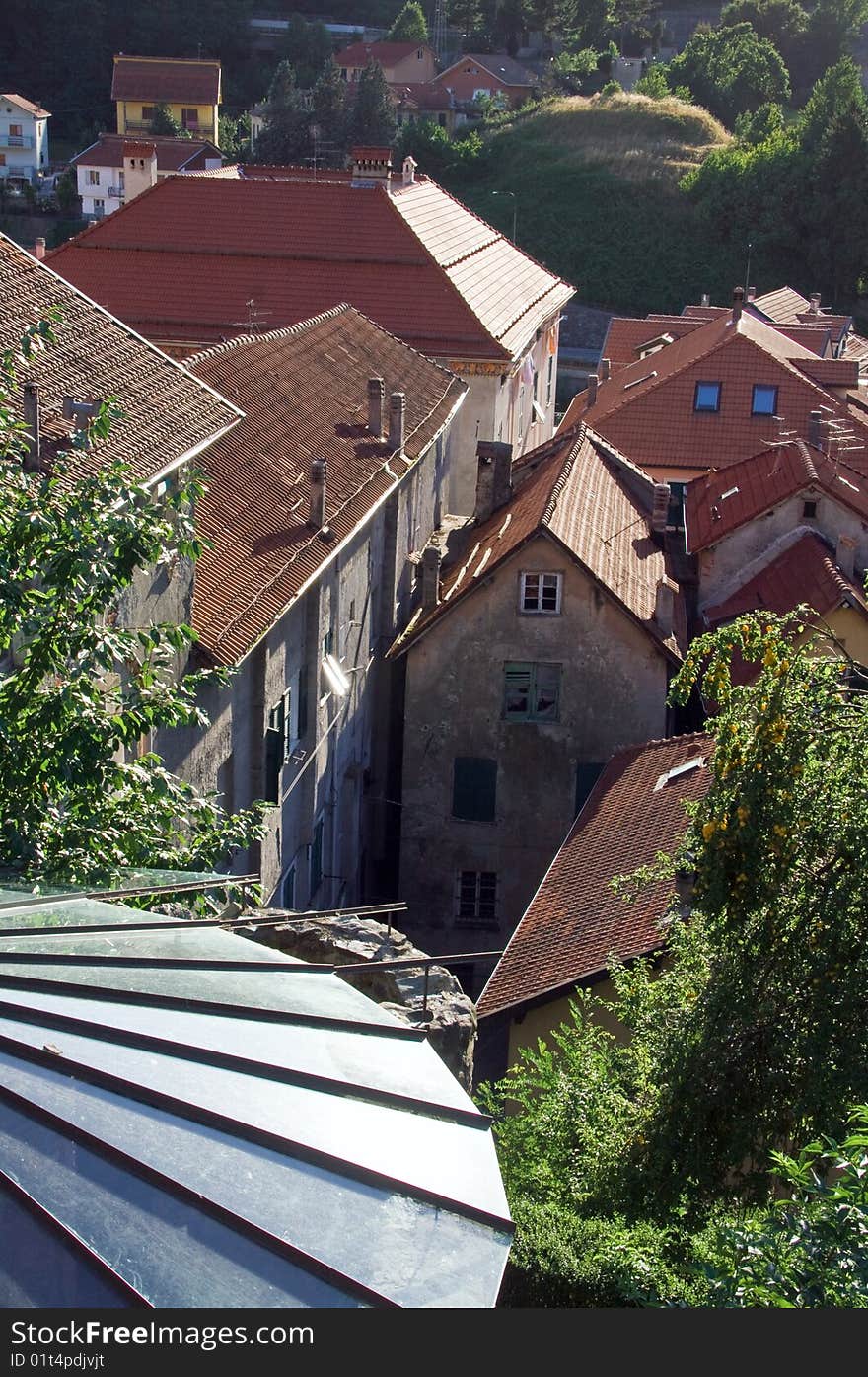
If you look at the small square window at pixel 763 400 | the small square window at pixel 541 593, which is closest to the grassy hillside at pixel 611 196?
the small square window at pixel 763 400

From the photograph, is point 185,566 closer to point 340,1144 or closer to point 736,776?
point 736,776

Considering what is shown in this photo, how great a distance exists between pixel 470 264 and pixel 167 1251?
1746 inches

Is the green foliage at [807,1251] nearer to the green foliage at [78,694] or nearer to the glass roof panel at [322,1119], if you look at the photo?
the glass roof panel at [322,1119]

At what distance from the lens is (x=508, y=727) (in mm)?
30250

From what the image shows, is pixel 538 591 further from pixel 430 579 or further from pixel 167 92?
pixel 167 92

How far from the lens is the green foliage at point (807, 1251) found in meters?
8.49

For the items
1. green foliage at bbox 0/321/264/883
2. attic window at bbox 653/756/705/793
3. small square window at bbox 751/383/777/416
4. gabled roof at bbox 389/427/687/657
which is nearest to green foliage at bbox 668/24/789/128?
small square window at bbox 751/383/777/416

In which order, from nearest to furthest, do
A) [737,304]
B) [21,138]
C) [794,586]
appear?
[794,586] < [737,304] < [21,138]

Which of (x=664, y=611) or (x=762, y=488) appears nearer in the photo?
(x=664, y=611)

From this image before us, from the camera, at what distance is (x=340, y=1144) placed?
9.12m

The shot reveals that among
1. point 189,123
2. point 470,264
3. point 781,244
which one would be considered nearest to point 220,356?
point 470,264

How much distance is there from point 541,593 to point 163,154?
71.3 metres

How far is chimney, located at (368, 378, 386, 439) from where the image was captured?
103ft

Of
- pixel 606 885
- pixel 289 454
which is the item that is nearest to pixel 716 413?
pixel 289 454
